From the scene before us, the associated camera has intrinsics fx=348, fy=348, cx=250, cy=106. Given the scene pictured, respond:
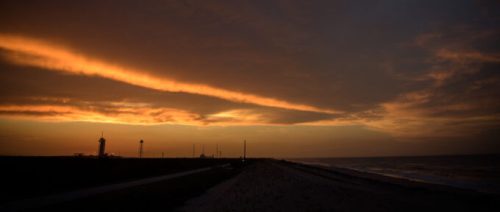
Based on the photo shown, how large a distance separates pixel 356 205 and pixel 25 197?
61.9ft

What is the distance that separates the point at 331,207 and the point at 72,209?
43.0 feet

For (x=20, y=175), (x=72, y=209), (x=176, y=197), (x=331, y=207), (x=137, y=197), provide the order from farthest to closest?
(x=20, y=175) < (x=176, y=197) < (x=137, y=197) < (x=331, y=207) < (x=72, y=209)

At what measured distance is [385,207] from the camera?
1980 centimetres

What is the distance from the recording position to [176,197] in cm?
2312

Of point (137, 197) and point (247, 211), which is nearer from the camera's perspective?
point (247, 211)

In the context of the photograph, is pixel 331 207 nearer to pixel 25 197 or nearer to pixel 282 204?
pixel 282 204

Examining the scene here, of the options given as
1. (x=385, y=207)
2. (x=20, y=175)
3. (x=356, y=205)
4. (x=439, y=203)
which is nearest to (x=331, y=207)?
(x=356, y=205)

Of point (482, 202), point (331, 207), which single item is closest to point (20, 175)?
point (331, 207)

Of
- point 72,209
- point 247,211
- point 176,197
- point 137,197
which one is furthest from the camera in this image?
point 176,197

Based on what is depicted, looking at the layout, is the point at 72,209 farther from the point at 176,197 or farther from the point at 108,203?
the point at 176,197

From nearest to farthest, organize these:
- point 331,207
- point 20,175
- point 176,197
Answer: point 331,207 → point 176,197 → point 20,175

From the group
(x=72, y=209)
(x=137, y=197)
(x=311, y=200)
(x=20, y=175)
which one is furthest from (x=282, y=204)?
(x=20, y=175)

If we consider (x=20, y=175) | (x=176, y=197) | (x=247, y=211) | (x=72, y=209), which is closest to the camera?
(x=72, y=209)

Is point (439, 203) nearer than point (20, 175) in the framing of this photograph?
Yes
